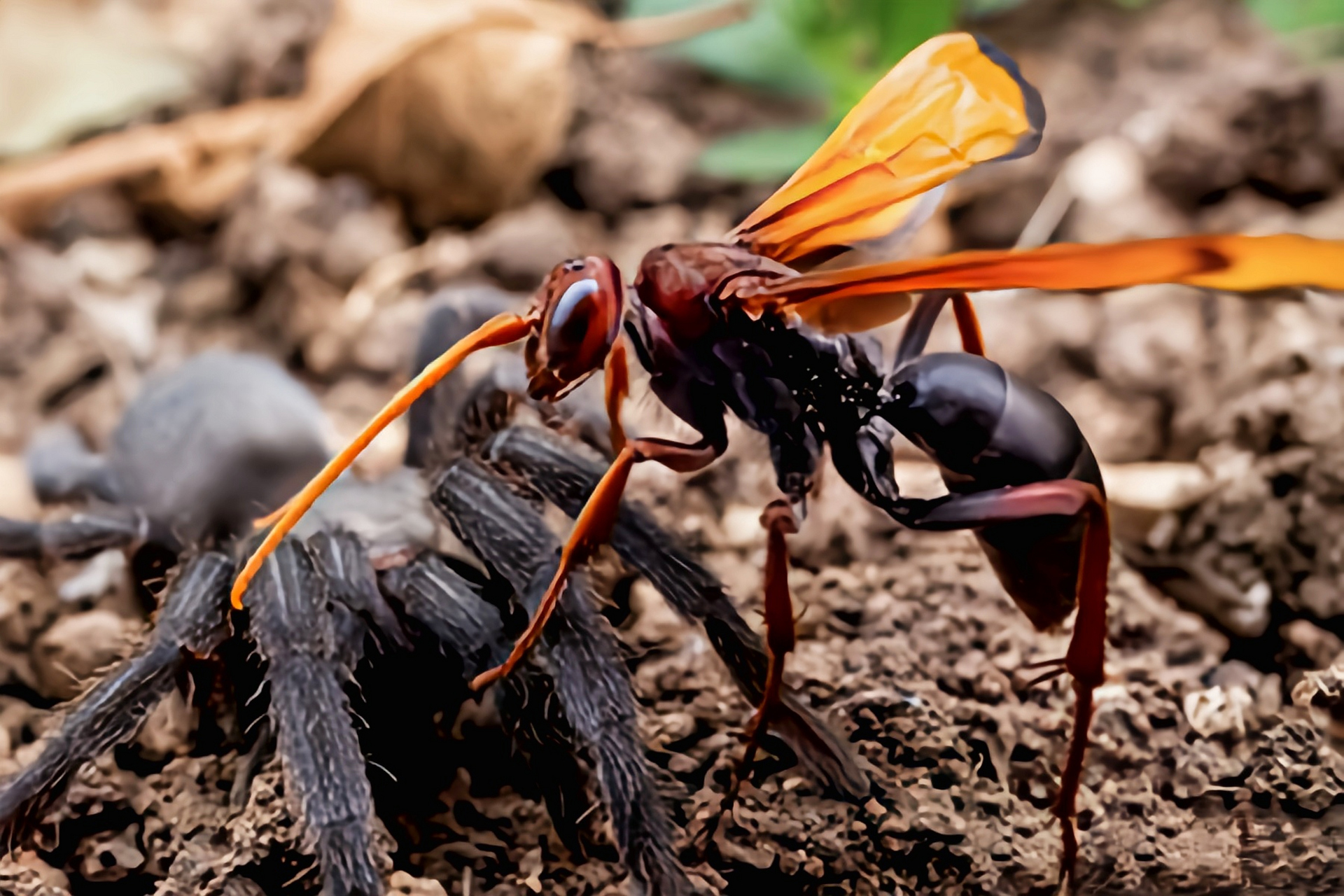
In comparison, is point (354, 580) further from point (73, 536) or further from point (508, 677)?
point (73, 536)

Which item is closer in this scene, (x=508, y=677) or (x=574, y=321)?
(x=574, y=321)

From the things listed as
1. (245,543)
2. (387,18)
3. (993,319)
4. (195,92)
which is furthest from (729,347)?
(195,92)

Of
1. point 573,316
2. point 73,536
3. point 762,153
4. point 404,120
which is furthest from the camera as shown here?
point 404,120

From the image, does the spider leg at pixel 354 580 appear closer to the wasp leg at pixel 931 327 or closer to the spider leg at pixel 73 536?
the spider leg at pixel 73 536

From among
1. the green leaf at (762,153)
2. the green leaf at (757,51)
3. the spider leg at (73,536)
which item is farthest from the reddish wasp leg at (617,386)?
the green leaf at (757,51)

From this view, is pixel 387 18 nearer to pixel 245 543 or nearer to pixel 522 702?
pixel 245 543

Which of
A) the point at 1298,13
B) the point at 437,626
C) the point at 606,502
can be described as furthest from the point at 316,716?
the point at 1298,13
